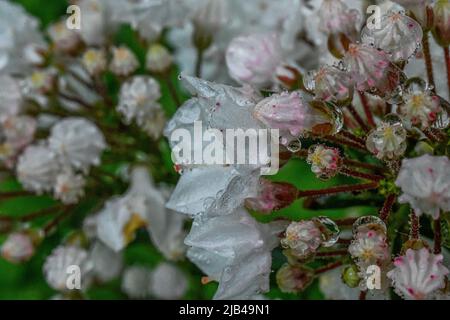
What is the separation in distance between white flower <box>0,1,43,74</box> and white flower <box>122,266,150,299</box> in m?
0.40

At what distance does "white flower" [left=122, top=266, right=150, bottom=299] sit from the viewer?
58.6 inches

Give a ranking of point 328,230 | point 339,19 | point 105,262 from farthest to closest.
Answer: point 105,262 → point 339,19 → point 328,230

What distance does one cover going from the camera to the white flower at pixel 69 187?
4.36 ft

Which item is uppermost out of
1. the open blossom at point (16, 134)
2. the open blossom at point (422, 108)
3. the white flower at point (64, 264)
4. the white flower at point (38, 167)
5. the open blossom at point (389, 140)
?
the open blossom at point (422, 108)

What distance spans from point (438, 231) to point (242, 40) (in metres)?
0.48

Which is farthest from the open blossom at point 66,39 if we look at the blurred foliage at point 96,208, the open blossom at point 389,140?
the open blossom at point 389,140

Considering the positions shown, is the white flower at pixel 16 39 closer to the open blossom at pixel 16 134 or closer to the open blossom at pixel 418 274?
the open blossom at pixel 16 134

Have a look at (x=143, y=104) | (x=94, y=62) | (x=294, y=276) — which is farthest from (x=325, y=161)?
(x=94, y=62)

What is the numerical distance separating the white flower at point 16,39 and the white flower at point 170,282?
422 millimetres

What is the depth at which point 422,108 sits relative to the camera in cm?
Result: 88

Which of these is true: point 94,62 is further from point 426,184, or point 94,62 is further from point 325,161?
point 426,184

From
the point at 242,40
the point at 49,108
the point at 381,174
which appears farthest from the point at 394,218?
the point at 49,108

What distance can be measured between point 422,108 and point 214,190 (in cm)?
26

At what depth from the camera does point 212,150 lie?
1020 mm
